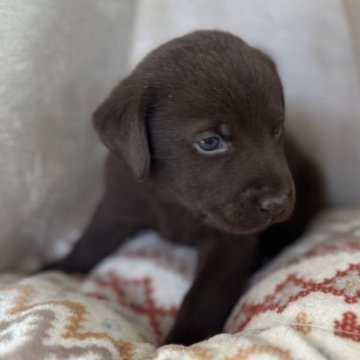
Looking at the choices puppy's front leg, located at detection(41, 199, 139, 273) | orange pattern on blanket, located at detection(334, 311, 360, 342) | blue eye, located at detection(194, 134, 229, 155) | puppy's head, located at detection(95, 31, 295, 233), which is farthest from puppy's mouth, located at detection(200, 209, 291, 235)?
puppy's front leg, located at detection(41, 199, 139, 273)

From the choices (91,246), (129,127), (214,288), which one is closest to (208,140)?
(129,127)

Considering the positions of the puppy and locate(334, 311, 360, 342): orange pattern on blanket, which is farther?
the puppy

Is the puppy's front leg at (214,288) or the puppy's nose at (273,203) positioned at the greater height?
the puppy's nose at (273,203)

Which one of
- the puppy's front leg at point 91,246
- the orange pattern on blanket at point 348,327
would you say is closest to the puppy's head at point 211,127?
the orange pattern on blanket at point 348,327

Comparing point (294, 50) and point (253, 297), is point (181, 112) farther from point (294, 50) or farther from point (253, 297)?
point (294, 50)

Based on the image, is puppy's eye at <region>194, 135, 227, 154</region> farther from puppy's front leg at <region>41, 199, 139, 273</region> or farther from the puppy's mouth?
puppy's front leg at <region>41, 199, 139, 273</region>

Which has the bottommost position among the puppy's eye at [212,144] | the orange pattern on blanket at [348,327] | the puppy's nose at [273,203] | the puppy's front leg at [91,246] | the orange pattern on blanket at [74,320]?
the puppy's front leg at [91,246]

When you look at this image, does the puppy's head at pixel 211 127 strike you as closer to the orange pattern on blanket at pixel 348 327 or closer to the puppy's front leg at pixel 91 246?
the orange pattern on blanket at pixel 348 327

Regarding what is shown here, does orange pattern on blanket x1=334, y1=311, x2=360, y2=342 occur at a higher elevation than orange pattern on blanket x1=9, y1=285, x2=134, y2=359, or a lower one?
higher

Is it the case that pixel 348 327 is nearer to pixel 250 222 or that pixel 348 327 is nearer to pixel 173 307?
pixel 250 222
